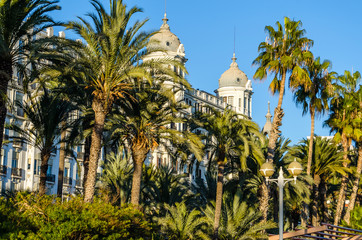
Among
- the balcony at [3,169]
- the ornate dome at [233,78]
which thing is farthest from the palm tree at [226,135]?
the ornate dome at [233,78]

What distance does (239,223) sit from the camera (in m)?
38.5

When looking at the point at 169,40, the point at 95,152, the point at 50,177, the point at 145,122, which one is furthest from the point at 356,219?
the point at 169,40

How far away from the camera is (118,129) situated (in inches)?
1318

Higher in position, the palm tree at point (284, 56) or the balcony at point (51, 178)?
the palm tree at point (284, 56)

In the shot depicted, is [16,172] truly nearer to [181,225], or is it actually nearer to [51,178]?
[51,178]

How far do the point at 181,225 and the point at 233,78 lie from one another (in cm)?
7053

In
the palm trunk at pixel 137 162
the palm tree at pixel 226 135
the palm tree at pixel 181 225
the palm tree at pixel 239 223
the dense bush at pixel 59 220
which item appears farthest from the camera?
the palm tree at pixel 226 135

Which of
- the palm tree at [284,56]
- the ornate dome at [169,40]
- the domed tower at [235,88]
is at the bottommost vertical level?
the palm tree at [284,56]

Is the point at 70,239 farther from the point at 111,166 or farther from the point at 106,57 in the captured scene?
the point at 111,166

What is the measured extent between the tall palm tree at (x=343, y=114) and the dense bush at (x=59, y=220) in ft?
94.4

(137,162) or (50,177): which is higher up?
(50,177)

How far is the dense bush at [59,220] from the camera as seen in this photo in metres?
24.3

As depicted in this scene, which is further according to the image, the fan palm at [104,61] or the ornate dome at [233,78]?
the ornate dome at [233,78]

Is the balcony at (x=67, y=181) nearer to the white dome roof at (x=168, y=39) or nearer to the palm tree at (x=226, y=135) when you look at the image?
the white dome roof at (x=168, y=39)
